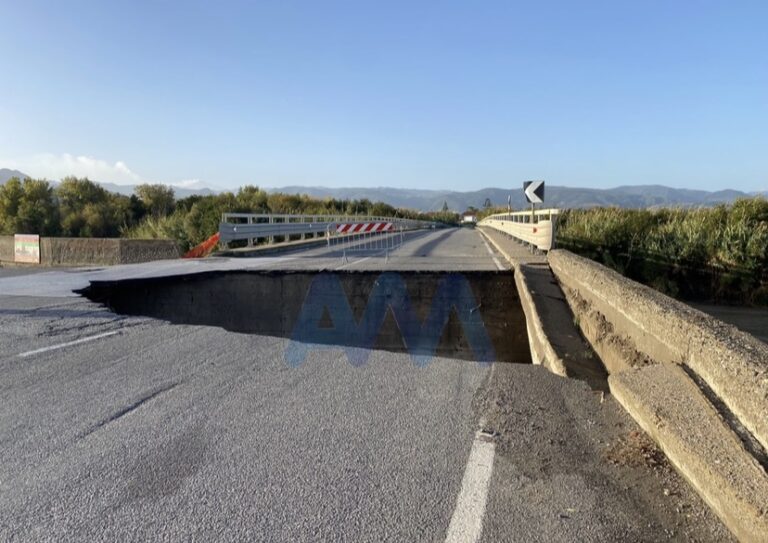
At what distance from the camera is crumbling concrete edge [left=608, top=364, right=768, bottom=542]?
9.07 feet

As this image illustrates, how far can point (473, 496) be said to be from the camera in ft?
10.6

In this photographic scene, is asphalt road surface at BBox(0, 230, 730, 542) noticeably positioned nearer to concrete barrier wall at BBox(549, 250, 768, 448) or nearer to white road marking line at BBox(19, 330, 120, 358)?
white road marking line at BBox(19, 330, 120, 358)

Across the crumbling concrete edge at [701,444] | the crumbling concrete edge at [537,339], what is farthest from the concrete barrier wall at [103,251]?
the crumbling concrete edge at [701,444]

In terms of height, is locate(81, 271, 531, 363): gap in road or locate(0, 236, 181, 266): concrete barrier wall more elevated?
locate(0, 236, 181, 266): concrete barrier wall

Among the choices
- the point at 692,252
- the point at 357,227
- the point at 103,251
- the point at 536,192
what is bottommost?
the point at 103,251

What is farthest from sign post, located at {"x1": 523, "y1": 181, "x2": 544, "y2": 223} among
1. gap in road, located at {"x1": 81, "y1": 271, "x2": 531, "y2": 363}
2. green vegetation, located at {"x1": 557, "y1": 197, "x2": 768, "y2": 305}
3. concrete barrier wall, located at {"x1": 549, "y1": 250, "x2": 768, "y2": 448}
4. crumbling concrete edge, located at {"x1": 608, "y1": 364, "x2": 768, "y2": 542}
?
crumbling concrete edge, located at {"x1": 608, "y1": 364, "x2": 768, "y2": 542}

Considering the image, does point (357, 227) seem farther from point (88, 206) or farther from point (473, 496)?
point (88, 206)

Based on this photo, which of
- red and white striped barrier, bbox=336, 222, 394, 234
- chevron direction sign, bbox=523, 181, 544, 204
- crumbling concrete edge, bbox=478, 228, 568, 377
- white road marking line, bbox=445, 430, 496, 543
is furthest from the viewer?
red and white striped barrier, bbox=336, 222, 394, 234

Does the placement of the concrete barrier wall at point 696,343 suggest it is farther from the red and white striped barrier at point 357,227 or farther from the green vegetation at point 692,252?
the red and white striped barrier at point 357,227

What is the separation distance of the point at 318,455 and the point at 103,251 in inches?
669

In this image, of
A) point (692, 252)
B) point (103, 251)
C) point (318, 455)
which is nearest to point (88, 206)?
point (103, 251)

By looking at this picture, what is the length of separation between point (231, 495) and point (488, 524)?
146cm

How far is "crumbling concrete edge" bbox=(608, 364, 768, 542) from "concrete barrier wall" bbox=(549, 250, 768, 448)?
0.15m

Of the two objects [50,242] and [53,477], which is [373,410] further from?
[50,242]
